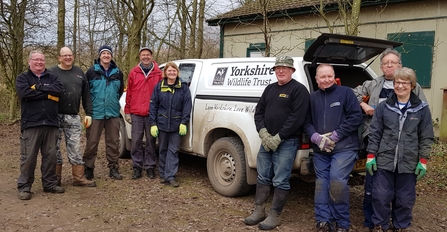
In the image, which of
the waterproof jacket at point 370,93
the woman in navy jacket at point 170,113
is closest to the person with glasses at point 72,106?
the woman in navy jacket at point 170,113

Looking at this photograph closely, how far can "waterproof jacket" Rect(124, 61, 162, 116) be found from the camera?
5.81 m

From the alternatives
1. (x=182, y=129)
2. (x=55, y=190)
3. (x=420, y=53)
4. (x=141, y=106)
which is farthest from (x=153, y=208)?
(x=420, y=53)

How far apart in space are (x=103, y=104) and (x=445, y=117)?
759 cm

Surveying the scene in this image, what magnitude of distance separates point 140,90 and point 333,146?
3.13 meters

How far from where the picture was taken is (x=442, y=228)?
4.38 m

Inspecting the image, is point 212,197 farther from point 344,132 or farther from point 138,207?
point 344,132

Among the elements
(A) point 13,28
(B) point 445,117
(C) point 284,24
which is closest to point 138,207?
(B) point 445,117

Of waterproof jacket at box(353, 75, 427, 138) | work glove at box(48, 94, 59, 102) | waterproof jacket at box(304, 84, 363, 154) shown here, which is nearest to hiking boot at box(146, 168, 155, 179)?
work glove at box(48, 94, 59, 102)

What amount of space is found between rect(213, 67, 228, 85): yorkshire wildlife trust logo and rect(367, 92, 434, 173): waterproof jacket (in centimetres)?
218

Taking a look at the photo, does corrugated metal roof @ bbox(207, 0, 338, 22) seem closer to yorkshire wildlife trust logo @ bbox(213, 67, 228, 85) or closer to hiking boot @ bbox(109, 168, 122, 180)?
yorkshire wildlife trust logo @ bbox(213, 67, 228, 85)

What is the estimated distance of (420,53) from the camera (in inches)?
375

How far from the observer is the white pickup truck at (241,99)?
4414 mm

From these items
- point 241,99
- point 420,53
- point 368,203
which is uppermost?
point 420,53

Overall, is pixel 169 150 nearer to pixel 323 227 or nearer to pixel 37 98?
pixel 37 98
